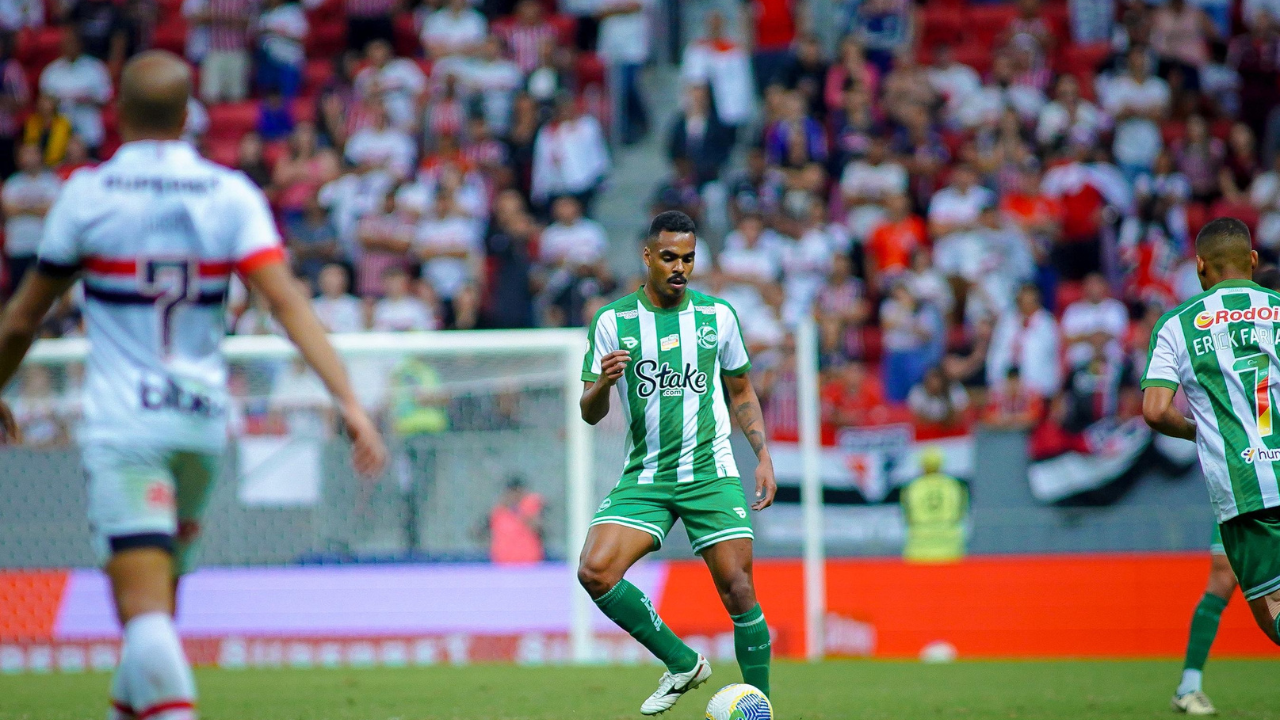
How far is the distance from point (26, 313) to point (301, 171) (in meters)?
14.4

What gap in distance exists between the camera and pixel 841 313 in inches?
615

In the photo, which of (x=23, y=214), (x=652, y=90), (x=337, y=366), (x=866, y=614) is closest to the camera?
(x=337, y=366)

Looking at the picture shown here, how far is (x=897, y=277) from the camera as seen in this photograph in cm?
1569

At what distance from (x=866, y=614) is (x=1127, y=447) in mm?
3030

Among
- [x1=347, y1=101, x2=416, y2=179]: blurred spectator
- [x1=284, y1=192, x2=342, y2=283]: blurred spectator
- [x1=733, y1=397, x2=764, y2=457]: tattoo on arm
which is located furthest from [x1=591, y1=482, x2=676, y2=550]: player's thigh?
[x1=347, y1=101, x2=416, y2=179]: blurred spectator

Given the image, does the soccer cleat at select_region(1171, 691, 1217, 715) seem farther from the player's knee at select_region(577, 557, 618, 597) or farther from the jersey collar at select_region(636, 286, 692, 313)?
the jersey collar at select_region(636, 286, 692, 313)

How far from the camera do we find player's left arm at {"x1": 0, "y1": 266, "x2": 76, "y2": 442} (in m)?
4.20

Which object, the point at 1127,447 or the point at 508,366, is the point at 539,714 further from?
the point at 1127,447

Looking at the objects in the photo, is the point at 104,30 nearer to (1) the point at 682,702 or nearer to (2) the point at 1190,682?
(1) the point at 682,702

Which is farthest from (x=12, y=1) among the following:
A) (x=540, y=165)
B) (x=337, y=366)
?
(x=337, y=366)

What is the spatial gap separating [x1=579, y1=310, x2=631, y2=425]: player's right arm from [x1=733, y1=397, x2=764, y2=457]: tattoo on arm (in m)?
0.67

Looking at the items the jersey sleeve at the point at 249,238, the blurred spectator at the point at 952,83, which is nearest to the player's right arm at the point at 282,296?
the jersey sleeve at the point at 249,238

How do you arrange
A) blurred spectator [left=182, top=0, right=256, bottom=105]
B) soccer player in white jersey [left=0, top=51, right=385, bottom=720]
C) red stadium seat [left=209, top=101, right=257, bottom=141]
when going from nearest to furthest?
1. soccer player in white jersey [left=0, top=51, right=385, bottom=720]
2. red stadium seat [left=209, top=101, right=257, bottom=141]
3. blurred spectator [left=182, top=0, right=256, bottom=105]

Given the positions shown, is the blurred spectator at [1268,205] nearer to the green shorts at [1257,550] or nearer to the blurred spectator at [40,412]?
the green shorts at [1257,550]
